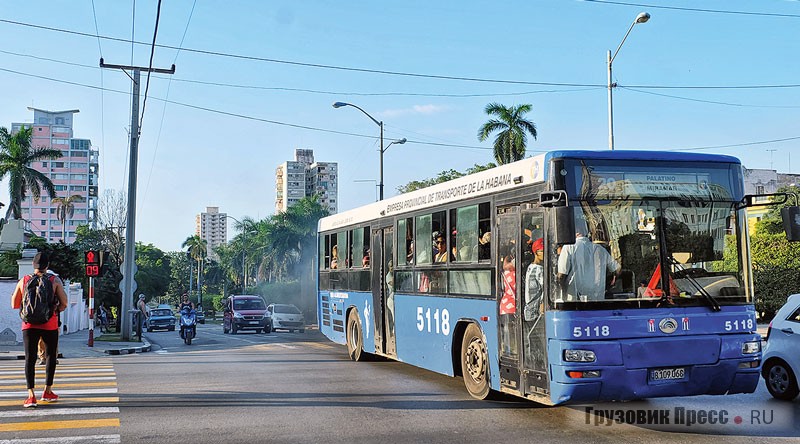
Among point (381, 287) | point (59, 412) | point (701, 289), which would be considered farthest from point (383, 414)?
point (381, 287)

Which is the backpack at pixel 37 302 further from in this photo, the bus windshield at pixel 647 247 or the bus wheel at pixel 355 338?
the bus wheel at pixel 355 338

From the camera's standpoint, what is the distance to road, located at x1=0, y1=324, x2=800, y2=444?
829cm

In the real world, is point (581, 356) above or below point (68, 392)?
above

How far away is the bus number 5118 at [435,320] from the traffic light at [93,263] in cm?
1473

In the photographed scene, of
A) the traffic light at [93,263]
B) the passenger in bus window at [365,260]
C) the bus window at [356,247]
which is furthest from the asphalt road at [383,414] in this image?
the traffic light at [93,263]

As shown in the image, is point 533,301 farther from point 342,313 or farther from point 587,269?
point 342,313

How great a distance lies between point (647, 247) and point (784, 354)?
11.9 ft

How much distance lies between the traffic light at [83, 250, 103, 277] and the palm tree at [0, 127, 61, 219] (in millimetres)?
40404

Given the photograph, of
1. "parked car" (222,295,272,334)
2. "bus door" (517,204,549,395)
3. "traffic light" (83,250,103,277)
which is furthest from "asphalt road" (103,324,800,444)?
"parked car" (222,295,272,334)

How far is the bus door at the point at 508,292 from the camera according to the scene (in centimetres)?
933

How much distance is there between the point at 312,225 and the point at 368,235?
54967 millimetres

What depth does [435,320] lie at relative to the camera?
1191 cm

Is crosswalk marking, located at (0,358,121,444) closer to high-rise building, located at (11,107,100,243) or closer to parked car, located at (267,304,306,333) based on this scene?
parked car, located at (267,304,306,333)

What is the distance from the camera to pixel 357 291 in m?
15.8
